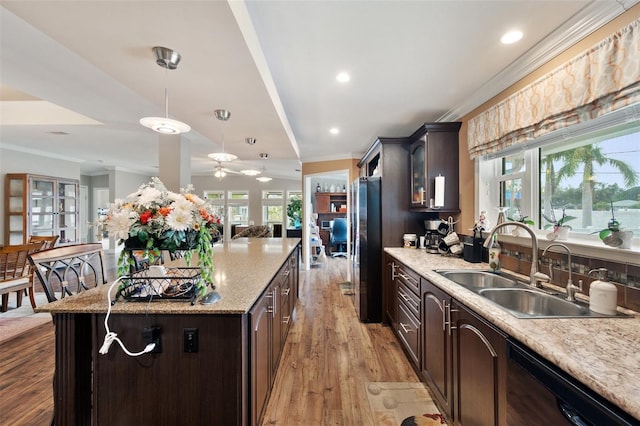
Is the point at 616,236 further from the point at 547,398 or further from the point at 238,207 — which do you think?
the point at 238,207

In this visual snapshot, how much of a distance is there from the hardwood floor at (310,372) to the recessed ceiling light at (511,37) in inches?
101

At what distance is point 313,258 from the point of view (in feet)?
24.6

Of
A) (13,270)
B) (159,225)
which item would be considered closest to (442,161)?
(159,225)

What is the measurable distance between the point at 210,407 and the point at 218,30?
1.87 metres

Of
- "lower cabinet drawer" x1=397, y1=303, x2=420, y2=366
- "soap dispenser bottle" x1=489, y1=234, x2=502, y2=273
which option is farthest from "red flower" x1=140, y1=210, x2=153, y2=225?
"soap dispenser bottle" x1=489, y1=234, x2=502, y2=273

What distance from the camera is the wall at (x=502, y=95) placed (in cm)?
142

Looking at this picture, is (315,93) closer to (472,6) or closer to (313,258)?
(472,6)

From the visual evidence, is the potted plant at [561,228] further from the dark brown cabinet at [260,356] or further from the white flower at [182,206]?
the white flower at [182,206]

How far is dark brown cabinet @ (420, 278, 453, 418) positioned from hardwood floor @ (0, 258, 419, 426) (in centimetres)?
37

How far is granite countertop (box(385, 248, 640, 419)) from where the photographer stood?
2.46ft

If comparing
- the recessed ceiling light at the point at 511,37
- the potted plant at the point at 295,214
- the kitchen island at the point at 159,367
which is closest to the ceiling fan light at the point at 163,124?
the kitchen island at the point at 159,367

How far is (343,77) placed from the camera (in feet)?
7.75

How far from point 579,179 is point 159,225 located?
2489 mm

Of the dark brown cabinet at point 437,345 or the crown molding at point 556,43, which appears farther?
the dark brown cabinet at point 437,345
